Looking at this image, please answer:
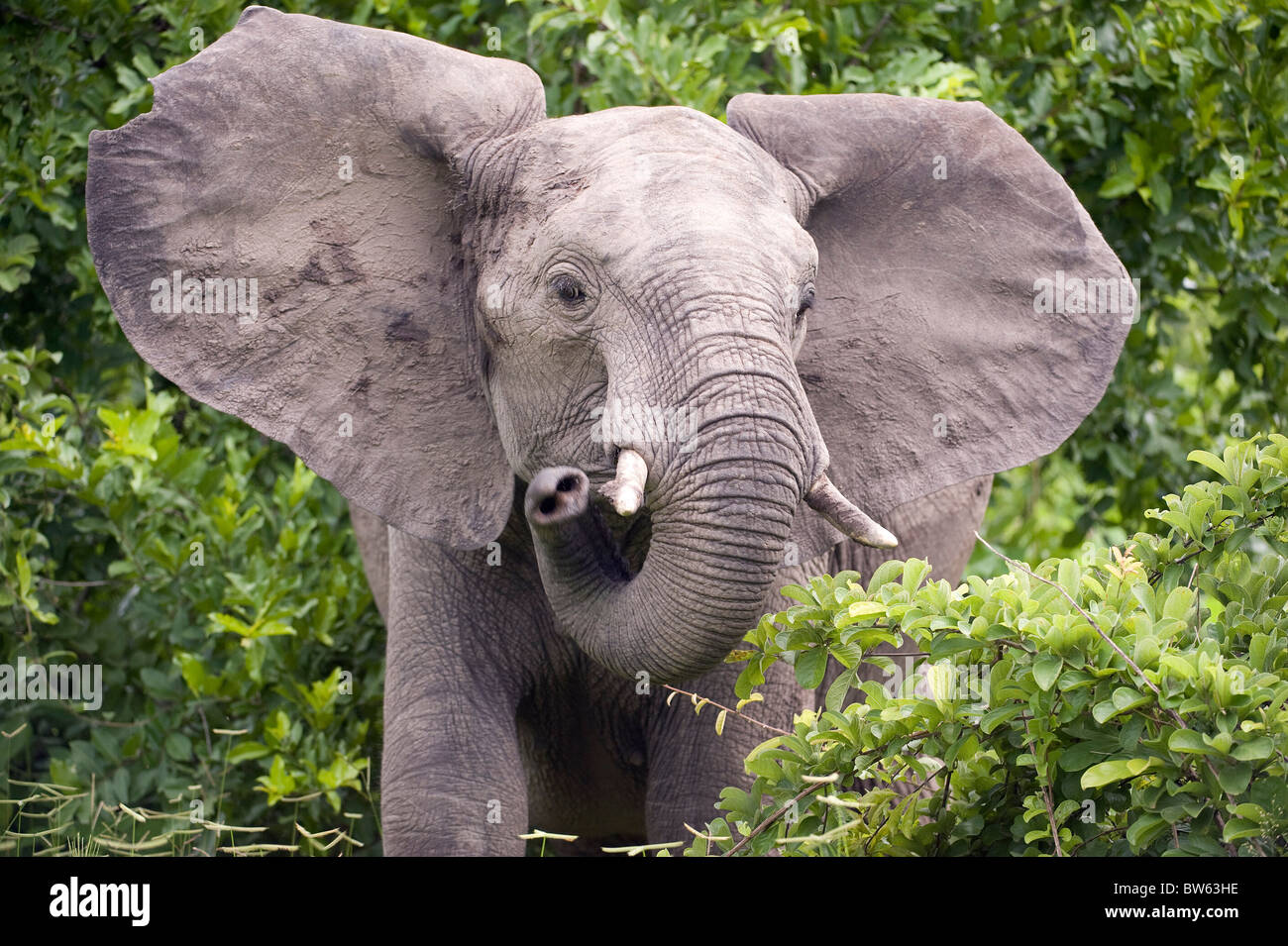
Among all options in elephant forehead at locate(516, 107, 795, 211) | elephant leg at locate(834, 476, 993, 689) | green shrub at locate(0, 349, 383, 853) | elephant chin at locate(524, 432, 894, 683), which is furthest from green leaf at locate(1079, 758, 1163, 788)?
green shrub at locate(0, 349, 383, 853)

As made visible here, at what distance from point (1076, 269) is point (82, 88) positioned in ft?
12.1

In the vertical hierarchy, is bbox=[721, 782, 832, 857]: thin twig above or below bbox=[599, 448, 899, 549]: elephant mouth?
below

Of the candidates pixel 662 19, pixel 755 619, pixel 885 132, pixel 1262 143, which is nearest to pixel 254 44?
pixel 885 132

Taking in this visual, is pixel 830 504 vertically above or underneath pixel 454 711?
above

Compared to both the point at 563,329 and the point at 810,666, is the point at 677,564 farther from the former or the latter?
the point at 563,329

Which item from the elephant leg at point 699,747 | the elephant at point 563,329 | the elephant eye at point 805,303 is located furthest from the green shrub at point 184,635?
the elephant eye at point 805,303

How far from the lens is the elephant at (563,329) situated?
3.75m

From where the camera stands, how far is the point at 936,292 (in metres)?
4.61

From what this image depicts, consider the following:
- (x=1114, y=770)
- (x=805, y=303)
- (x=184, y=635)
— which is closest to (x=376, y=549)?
(x=184, y=635)

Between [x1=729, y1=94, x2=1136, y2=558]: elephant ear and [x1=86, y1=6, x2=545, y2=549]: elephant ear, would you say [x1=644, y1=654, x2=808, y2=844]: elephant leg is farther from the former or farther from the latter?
[x1=86, y1=6, x2=545, y2=549]: elephant ear

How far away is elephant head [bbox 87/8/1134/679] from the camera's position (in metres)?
3.66

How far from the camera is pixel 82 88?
6.43m

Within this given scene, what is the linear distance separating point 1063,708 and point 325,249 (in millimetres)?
2076

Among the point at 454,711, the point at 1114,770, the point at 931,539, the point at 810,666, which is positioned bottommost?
the point at 1114,770
